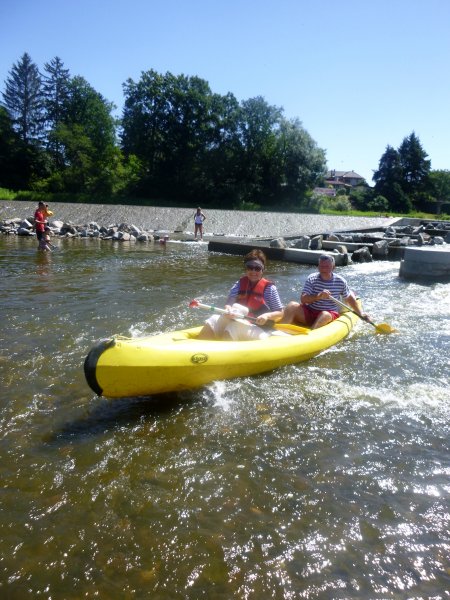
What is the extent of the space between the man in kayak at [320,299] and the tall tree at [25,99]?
2167 inches

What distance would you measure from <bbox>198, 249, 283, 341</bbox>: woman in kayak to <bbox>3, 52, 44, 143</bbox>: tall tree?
55.4m

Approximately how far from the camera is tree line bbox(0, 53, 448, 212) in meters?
39.5

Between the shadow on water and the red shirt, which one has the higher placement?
the red shirt

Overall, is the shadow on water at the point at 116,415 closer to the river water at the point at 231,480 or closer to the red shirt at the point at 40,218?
the river water at the point at 231,480

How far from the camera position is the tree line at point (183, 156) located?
130 feet

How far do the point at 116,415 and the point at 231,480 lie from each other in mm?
1362

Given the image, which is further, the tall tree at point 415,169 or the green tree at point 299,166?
the tall tree at point 415,169

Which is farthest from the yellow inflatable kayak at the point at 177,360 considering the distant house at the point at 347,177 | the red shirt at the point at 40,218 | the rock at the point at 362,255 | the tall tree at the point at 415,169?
the distant house at the point at 347,177

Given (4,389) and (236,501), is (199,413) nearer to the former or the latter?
(236,501)

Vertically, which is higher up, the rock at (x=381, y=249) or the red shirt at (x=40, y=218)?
the red shirt at (x=40, y=218)

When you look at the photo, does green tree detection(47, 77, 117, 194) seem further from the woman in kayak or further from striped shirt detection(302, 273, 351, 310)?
the woman in kayak

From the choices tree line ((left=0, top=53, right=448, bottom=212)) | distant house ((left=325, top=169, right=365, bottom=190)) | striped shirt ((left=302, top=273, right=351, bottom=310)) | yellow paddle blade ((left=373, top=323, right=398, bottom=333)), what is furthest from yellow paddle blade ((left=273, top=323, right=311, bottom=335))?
distant house ((left=325, top=169, right=365, bottom=190))

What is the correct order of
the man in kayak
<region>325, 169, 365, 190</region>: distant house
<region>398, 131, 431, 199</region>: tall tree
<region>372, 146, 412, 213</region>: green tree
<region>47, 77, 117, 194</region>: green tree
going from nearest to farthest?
1. the man in kayak
2. <region>47, 77, 117, 194</region>: green tree
3. <region>372, 146, 412, 213</region>: green tree
4. <region>398, 131, 431, 199</region>: tall tree
5. <region>325, 169, 365, 190</region>: distant house

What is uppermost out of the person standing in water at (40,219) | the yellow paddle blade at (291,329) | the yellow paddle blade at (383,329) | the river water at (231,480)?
the person standing in water at (40,219)
